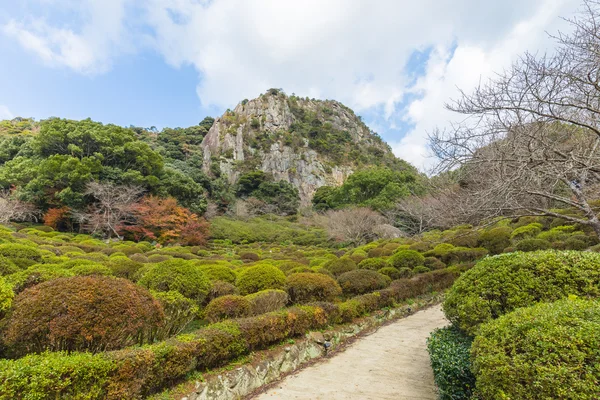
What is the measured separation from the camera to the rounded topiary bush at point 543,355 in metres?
1.96

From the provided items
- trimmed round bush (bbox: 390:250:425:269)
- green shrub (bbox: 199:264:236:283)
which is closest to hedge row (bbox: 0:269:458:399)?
green shrub (bbox: 199:264:236:283)

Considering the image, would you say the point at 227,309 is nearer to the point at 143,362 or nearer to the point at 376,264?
the point at 143,362

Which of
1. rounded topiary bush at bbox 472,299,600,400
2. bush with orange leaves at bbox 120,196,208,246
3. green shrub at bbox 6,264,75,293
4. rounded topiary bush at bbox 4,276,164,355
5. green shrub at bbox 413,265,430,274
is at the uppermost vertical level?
bush with orange leaves at bbox 120,196,208,246

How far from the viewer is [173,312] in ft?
16.3

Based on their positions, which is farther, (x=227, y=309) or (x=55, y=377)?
(x=227, y=309)

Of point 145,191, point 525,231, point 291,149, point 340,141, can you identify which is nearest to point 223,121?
point 291,149

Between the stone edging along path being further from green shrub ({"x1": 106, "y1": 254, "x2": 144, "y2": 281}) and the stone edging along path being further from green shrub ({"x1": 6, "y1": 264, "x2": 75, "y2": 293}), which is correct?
green shrub ({"x1": 106, "y1": 254, "x2": 144, "y2": 281})

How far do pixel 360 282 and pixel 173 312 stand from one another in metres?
4.91

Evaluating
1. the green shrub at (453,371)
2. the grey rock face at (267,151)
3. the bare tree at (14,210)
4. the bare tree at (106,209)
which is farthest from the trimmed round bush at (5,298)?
the grey rock face at (267,151)

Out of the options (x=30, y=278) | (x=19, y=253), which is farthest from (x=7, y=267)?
(x=30, y=278)

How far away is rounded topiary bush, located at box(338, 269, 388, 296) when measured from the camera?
26.9ft

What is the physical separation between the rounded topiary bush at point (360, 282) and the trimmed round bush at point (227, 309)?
11.7 ft

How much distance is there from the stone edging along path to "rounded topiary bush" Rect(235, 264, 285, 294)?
1.59 meters

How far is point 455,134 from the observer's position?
624 centimetres
